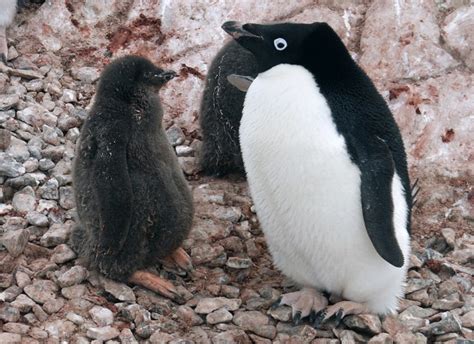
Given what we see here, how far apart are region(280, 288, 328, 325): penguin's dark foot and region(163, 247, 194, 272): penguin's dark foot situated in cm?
45

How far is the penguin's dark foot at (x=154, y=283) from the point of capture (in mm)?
3201

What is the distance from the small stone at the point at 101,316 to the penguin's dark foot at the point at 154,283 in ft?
0.72

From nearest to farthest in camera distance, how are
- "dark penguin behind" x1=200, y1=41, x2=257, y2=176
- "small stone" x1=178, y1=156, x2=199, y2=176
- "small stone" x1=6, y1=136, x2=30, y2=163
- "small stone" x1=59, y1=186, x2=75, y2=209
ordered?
"small stone" x1=59, y1=186, x2=75, y2=209, "small stone" x1=6, y1=136, x2=30, y2=163, "dark penguin behind" x1=200, y1=41, x2=257, y2=176, "small stone" x1=178, y1=156, x2=199, y2=176

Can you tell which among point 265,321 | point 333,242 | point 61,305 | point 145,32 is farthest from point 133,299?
point 145,32

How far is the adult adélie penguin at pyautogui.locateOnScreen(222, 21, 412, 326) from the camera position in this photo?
9.54 feet

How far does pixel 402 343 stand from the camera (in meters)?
2.98

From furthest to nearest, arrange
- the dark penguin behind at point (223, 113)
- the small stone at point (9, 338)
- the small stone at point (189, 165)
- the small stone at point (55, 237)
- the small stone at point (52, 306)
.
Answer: the small stone at point (189, 165), the dark penguin behind at point (223, 113), the small stone at point (55, 237), the small stone at point (52, 306), the small stone at point (9, 338)

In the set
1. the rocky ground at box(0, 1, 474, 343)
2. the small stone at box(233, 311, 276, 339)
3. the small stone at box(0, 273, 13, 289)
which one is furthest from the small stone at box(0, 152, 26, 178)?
the small stone at box(233, 311, 276, 339)

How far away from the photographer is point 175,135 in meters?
4.43

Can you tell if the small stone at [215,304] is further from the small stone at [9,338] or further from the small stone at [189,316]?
the small stone at [9,338]

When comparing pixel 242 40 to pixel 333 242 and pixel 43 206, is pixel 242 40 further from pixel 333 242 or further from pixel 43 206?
pixel 43 206

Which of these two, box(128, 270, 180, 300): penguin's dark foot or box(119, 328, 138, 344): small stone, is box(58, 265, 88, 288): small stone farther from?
box(119, 328, 138, 344): small stone

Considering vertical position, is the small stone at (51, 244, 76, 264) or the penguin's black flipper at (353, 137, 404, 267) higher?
the penguin's black flipper at (353, 137, 404, 267)

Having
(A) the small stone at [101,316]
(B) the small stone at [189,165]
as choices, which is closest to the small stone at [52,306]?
(A) the small stone at [101,316]
